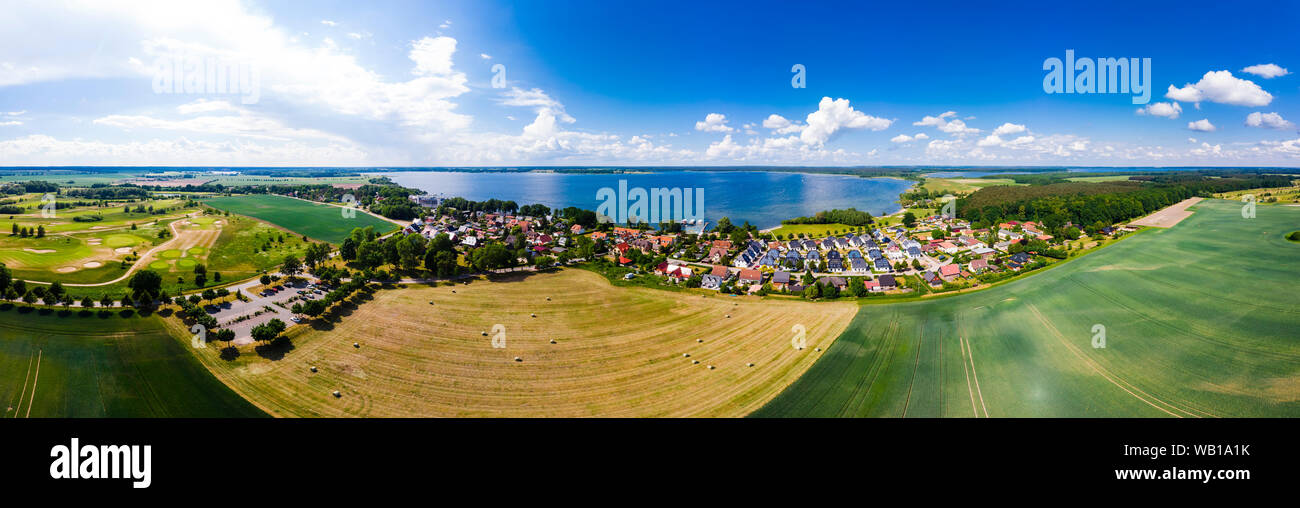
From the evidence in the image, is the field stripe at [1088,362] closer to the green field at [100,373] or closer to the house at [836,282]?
the house at [836,282]

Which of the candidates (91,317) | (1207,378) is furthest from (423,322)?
(1207,378)

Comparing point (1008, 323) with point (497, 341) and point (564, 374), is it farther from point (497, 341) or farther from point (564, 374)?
point (497, 341)

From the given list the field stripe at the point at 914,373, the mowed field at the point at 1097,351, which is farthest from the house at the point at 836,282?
the field stripe at the point at 914,373

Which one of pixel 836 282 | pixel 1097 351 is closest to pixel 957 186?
pixel 836 282

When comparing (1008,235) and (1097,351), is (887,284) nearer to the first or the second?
(1097,351)

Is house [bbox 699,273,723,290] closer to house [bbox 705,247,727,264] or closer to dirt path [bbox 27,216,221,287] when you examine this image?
house [bbox 705,247,727,264]

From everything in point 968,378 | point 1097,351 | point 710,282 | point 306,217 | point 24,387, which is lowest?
point 24,387
